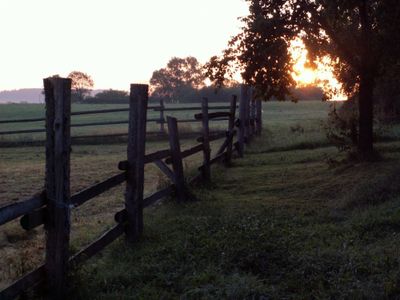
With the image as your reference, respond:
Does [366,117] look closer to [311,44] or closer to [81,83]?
[311,44]

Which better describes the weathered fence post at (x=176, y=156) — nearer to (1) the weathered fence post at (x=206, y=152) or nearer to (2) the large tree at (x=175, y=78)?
(1) the weathered fence post at (x=206, y=152)

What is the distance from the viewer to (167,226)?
842 centimetres

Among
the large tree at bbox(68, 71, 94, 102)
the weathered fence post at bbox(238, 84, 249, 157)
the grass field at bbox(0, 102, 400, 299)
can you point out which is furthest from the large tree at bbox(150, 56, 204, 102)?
the grass field at bbox(0, 102, 400, 299)

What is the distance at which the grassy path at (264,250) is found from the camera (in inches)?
222

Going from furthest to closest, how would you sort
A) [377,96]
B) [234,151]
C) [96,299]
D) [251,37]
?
1. [377,96]
2. [234,151]
3. [251,37]
4. [96,299]

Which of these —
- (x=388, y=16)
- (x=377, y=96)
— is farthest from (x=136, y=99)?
(x=377, y=96)

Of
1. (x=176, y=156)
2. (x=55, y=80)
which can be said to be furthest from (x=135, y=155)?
(x=176, y=156)

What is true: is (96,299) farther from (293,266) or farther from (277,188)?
(277,188)

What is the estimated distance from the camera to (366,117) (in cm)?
1429

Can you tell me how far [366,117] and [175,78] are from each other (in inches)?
4190

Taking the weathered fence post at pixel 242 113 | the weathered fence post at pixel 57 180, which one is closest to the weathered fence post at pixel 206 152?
the weathered fence post at pixel 242 113

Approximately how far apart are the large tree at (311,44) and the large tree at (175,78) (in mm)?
98860

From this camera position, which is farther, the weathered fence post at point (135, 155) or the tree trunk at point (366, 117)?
the tree trunk at point (366, 117)

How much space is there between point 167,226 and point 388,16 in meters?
7.71
